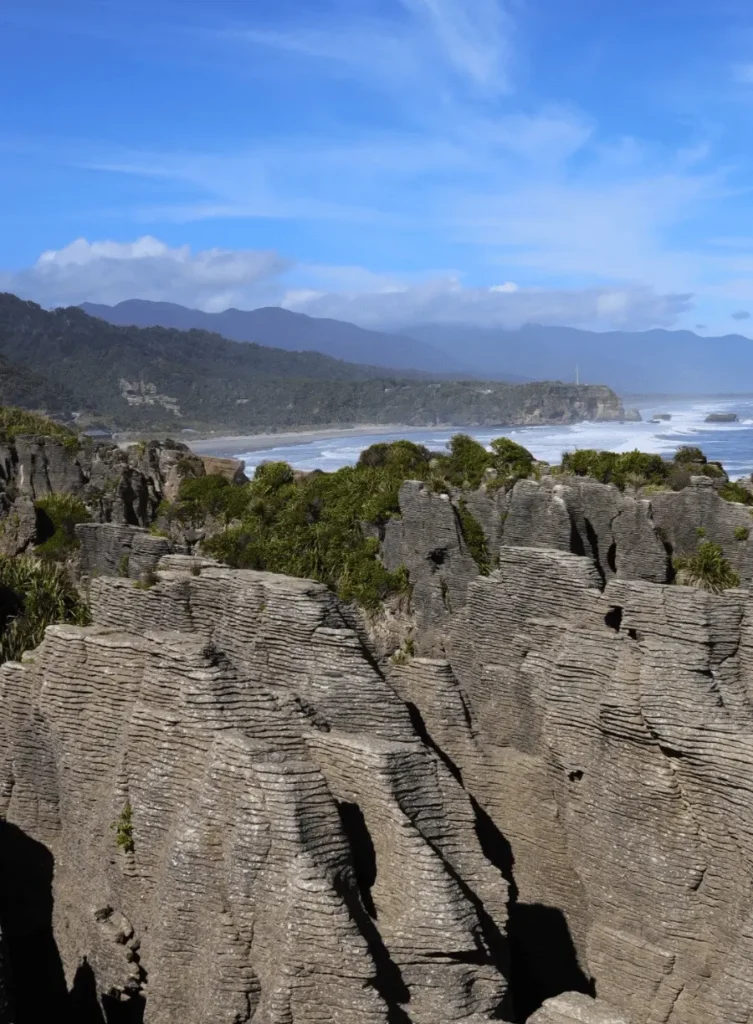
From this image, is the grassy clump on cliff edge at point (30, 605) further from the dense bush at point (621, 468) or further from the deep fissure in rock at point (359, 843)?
the dense bush at point (621, 468)

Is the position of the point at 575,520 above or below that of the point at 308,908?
above

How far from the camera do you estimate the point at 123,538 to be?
25.2m

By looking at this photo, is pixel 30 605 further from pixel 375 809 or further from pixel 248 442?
pixel 248 442

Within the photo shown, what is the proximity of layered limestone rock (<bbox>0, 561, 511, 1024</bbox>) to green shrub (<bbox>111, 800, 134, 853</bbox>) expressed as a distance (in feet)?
0.07

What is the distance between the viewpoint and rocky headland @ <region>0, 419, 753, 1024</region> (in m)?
8.71

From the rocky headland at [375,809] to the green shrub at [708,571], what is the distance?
9905 mm

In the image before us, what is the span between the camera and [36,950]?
11.0 meters

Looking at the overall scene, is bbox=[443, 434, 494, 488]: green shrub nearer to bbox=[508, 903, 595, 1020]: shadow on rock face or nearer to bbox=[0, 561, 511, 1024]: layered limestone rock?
bbox=[508, 903, 595, 1020]: shadow on rock face

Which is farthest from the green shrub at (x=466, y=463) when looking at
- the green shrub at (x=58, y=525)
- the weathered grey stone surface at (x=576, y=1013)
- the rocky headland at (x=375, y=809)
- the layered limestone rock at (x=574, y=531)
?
the weathered grey stone surface at (x=576, y=1013)

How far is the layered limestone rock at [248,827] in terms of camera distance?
8602mm

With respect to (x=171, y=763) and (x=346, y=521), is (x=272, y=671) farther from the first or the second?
(x=346, y=521)

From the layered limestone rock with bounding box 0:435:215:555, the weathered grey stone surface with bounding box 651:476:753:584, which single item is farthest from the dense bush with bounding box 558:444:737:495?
the layered limestone rock with bounding box 0:435:215:555

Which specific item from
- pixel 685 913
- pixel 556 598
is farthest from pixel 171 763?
pixel 556 598

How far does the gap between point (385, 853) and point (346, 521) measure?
73.1ft
